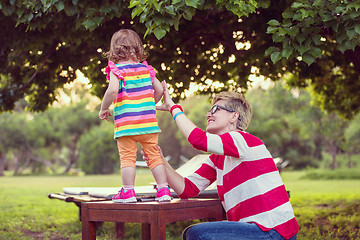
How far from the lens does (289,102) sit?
37906mm

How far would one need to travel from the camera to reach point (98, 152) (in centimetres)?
5169

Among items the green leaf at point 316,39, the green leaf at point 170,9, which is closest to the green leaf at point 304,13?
the green leaf at point 316,39

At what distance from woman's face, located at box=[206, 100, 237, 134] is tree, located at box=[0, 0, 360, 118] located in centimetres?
121

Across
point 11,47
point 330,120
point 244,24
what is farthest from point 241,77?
point 330,120

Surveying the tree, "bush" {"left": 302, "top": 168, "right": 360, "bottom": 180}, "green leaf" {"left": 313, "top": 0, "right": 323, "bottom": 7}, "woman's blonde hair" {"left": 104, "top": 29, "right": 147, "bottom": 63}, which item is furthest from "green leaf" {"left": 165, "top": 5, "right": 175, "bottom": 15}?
"bush" {"left": 302, "top": 168, "right": 360, "bottom": 180}

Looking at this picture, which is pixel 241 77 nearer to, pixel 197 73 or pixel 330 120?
pixel 197 73

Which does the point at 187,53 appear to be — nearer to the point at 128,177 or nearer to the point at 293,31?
the point at 293,31

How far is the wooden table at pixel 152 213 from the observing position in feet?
11.7

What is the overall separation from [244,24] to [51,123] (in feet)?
163

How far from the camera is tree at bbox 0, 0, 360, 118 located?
523 cm

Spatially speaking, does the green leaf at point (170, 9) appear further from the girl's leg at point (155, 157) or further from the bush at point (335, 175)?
the bush at point (335, 175)

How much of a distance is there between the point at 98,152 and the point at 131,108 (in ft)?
159

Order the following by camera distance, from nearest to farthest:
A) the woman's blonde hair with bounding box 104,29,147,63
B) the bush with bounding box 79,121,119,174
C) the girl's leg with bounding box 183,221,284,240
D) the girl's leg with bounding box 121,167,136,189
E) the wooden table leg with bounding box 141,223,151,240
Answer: the girl's leg with bounding box 183,221,284,240
the girl's leg with bounding box 121,167,136,189
the woman's blonde hair with bounding box 104,29,147,63
the wooden table leg with bounding box 141,223,151,240
the bush with bounding box 79,121,119,174

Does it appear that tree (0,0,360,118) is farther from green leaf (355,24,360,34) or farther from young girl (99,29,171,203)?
young girl (99,29,171,203)
